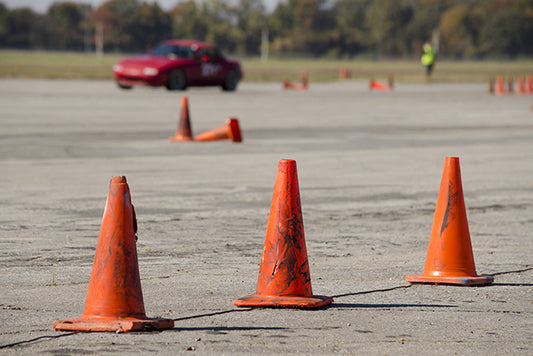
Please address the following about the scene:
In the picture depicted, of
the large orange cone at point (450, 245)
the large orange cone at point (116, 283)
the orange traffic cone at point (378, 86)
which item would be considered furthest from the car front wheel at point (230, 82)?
the large orange cone at point (116, 283)

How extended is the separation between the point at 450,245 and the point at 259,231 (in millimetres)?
2167

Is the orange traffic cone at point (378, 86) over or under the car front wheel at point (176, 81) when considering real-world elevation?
under

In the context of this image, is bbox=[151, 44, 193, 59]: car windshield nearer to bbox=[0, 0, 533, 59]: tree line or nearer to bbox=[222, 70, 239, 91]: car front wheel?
bbox=[222, 70, 239, 91]: car front wheel

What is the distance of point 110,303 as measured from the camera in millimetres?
4863

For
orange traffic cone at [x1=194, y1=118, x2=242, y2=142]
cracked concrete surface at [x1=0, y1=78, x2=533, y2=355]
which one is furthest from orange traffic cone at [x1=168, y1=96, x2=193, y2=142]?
cracked concrete surface at [x1=0, y1=78, x2=533, y2=355]

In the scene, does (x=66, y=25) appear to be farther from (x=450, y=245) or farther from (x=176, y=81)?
(x=450, y=245)

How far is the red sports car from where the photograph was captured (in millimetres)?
31031

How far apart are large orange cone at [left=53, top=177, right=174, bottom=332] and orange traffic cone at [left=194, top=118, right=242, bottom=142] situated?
35.7ft

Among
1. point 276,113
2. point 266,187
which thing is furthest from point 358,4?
point 266,187

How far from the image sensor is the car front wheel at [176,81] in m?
31.6

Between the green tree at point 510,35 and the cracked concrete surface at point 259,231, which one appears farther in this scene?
the green tree at point 510,35

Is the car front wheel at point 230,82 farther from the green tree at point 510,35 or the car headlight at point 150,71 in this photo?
the green tree at point 510,35

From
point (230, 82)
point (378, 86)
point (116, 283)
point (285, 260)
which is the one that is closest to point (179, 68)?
point (230, 82)

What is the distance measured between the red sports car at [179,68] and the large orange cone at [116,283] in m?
26.1
